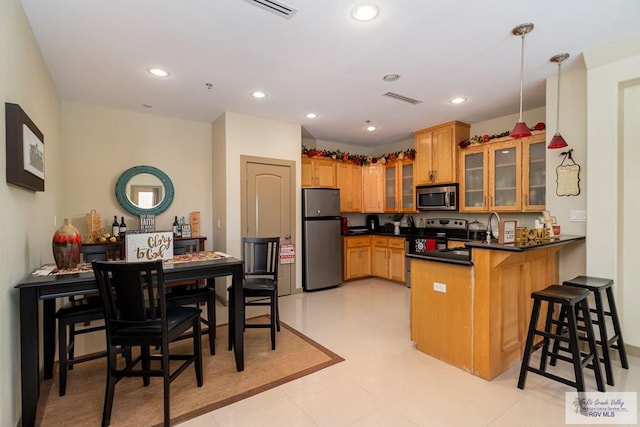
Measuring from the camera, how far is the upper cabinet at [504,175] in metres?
3.93

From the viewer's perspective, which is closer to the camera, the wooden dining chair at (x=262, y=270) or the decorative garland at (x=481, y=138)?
the wooden dining chair at (x=262, y=270)

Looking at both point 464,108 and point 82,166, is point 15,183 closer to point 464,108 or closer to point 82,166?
point 82,166

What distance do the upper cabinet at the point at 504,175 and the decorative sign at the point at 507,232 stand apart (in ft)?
6.09

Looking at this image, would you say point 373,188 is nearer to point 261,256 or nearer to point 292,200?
point 292,200

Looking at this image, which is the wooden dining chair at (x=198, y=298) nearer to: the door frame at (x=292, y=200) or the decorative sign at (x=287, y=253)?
the door frame at (x=292, y=200)

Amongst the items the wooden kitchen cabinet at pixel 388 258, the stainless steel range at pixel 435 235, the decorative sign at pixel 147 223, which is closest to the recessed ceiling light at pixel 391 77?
the stainless steel range at pixel 435 235

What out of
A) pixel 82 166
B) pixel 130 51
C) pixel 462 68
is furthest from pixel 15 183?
pixel 462 68

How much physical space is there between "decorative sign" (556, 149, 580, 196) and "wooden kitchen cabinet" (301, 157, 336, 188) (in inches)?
131

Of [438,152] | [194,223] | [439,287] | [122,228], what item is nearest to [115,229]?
[122,228]

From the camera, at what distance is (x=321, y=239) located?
4988mm

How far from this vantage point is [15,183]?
1.77m

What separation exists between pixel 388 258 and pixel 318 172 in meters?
1.97

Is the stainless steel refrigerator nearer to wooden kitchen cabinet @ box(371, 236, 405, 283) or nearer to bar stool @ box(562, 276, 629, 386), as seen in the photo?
wooden kitchen cabinet @ box(371, 236, 405, 283)

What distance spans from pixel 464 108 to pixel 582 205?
1868 mm
